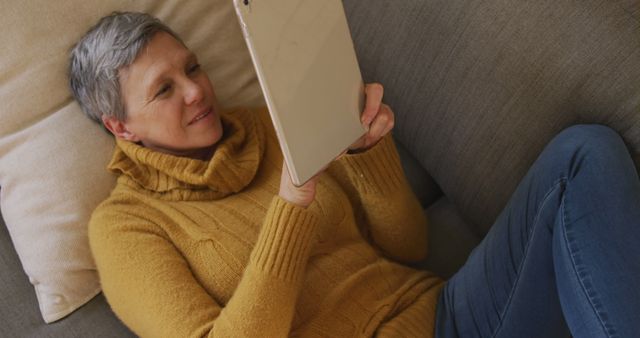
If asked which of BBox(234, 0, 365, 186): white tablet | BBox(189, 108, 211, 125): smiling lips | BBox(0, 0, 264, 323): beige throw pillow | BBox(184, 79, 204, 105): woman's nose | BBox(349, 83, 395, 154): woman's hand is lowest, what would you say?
BBox(0, 0, 264, 323): beige throw pillow

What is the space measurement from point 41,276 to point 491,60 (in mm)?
916

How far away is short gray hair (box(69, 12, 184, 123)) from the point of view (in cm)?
110

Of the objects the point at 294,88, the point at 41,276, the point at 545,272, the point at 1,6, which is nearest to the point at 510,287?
the point at 545,272

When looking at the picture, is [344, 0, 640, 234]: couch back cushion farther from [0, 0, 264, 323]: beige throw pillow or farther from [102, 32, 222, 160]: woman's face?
[0, 0, 264, 323]: beige throw pillow

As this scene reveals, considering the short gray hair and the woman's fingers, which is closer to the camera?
the woman's fingers

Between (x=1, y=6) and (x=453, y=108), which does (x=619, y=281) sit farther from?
(x=1, y=6)

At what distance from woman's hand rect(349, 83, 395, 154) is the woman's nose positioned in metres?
0.29

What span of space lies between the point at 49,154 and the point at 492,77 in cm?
85

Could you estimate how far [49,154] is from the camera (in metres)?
1.23

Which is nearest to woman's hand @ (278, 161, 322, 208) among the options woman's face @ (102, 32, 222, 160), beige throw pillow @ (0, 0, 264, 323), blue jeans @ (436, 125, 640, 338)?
woman's face @ (102, 32, 222, 160)

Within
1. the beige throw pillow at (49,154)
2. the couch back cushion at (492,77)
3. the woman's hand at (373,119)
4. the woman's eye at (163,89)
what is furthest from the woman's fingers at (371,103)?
the beige throw pillow at (49,154)

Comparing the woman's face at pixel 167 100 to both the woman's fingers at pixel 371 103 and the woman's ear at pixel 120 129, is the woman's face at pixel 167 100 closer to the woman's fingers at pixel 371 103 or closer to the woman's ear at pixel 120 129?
the woman's ear at pixel 120 129

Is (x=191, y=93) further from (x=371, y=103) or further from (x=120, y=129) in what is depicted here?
(x=371, y=103)

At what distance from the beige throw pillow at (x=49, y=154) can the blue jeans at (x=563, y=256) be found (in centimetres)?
69
